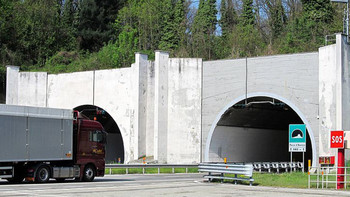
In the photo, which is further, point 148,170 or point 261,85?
point 261,85

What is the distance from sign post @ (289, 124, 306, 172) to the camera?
99.4 ft

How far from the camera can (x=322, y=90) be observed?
3681 centimetres

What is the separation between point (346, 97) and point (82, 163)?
17.7 meters

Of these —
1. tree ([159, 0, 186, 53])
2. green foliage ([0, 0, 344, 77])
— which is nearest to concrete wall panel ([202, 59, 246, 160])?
green foliage ([0, 0, 344, 77])

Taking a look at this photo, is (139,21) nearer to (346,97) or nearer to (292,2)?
(292,2)

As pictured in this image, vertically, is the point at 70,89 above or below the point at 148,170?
above

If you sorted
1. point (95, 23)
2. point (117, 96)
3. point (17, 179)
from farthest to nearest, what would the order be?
point (95, 23)
point (117, 96)
point (17, 179)

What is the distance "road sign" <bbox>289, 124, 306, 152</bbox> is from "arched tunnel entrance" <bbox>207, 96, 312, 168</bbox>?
9073 mm

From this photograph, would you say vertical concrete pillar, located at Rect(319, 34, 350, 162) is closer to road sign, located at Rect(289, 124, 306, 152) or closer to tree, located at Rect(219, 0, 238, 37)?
road sign, located at Rect(289, 124, 306, 152)

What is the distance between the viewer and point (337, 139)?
23.3 metres

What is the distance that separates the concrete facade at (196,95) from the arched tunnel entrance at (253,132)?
145mm

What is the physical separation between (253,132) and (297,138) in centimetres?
1742

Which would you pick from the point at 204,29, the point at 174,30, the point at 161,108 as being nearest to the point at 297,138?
the point at 161,108

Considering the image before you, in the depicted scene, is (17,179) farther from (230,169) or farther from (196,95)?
(196,95)
